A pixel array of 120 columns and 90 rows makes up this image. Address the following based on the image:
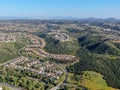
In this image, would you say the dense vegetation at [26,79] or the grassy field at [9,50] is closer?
the dense vegetation at [26,79]

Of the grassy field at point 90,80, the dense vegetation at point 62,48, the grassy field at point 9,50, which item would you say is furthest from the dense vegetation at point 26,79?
the dense vegetation at point 62,48

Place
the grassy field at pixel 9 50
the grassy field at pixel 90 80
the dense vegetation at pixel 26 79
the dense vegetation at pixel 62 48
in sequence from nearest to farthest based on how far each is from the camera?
the dense vegetation at pixel 26 79 < the grassy field at pixel 90 80 < the grassy field at pixel 9 50 < the dense vegetation at pixel 62 48

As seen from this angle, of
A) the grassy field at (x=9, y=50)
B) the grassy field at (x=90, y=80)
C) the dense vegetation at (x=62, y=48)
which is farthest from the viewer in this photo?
the dense vegetation at (x=62, y=48)

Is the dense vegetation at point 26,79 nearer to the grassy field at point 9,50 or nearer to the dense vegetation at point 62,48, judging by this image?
the grassy field at point 9,50

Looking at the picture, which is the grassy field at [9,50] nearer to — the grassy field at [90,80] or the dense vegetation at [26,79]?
the dense vegetation at [26,79]

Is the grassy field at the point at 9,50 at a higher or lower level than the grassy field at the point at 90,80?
higher

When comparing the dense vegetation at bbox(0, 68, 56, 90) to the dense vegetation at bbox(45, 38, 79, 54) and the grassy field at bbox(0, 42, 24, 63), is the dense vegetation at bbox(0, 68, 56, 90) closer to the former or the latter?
the grassy field at bbox(0, 42, 24, 63)

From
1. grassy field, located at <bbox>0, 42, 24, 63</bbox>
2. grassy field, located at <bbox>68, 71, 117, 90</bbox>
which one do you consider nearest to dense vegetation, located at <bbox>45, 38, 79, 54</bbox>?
grassy field, located at <bbox>0, 42, 24, 63</bbox>

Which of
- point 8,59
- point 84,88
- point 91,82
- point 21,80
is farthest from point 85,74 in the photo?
point 8,59

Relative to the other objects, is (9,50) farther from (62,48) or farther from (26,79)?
(26,79)
